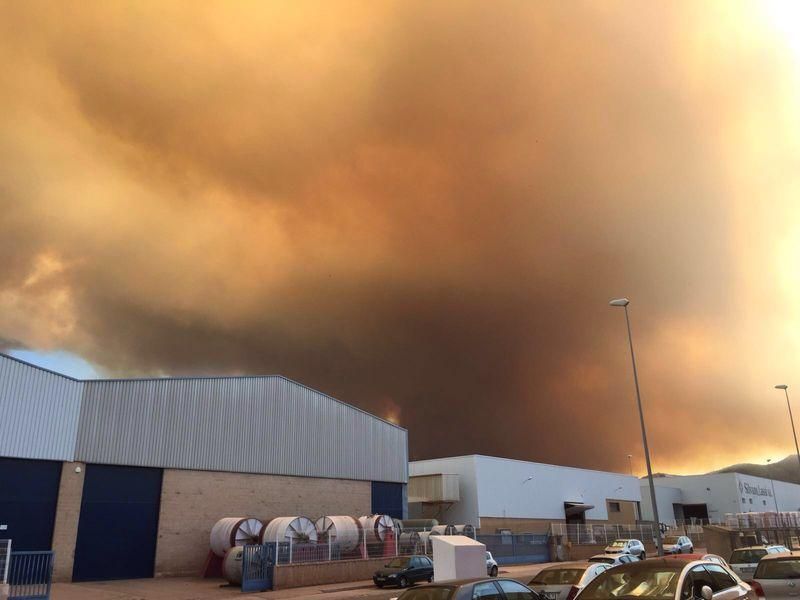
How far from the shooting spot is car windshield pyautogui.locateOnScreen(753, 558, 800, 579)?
1354 cm

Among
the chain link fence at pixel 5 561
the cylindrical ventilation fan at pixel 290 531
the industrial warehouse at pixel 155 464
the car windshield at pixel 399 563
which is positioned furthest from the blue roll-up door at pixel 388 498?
the chain link fence at pixel 5 561

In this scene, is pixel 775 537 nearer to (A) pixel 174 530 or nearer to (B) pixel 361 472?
(B) pixel 361 472

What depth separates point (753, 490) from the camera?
97812 millimetres

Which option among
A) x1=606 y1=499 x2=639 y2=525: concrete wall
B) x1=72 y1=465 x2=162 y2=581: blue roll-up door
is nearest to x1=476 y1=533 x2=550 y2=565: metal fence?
x1=72 y1=465 x2=162 y2=581: blue roll-up door

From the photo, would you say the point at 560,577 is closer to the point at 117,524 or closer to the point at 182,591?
the point at 182,591

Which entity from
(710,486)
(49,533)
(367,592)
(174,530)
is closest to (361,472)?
(174,530)

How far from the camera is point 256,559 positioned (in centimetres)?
2859

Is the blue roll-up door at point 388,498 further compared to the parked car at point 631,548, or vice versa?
the blue roll-up door at point 388,498

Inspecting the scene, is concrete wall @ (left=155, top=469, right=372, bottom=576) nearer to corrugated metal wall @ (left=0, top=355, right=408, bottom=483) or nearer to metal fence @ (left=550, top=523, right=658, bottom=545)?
corrugated metal wall @ (left=0, top=355, right=408, bottom=483)

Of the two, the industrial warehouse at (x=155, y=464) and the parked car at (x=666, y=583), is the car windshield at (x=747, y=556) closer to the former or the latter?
the parked car at (x=666, y=583)

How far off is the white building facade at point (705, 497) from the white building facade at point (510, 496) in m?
27.2

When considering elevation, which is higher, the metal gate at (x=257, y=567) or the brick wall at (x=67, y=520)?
the brick wall at (x=67, y=520)

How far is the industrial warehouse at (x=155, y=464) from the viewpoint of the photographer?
29.3 meters

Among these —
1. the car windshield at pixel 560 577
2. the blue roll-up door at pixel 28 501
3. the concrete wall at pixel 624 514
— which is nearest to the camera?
the car windshield at pixel 560 577
